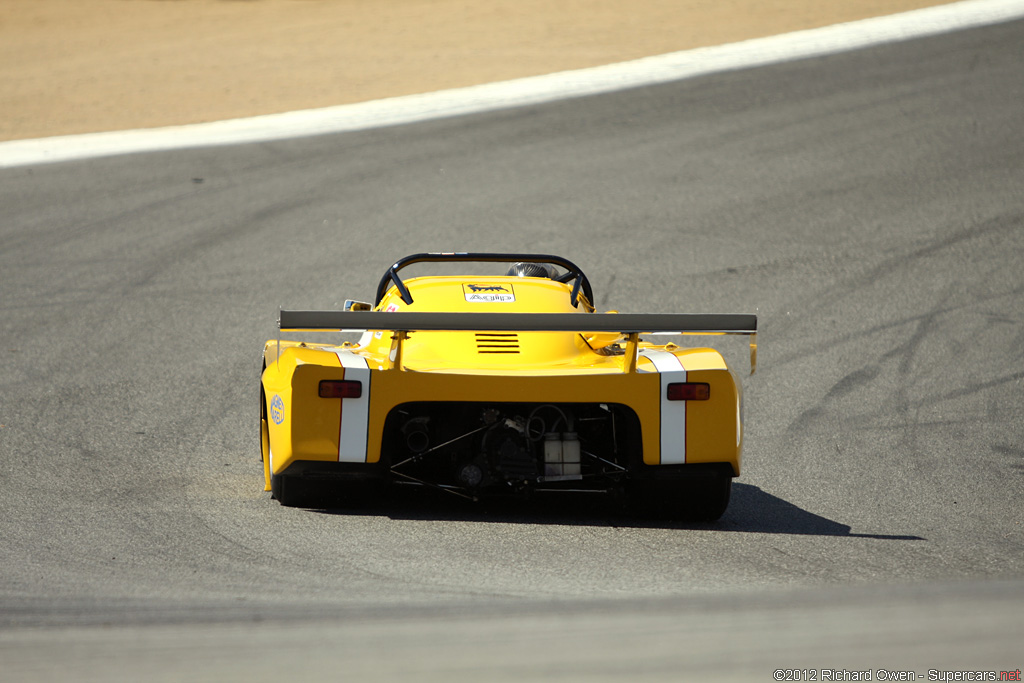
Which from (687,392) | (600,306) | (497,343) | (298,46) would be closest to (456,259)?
(497,343)

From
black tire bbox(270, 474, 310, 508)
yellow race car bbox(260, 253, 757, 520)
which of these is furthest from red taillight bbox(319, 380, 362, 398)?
black tire bbox(270, 474, 310, 508)

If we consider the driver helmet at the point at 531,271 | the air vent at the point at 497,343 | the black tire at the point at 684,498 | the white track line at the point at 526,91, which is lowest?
the black tire at the point at 684,498

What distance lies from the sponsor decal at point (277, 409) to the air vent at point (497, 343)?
108 cm

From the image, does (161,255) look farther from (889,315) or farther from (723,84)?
(723,84)

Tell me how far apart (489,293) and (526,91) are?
12944mm

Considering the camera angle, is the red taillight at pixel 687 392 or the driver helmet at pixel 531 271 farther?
the driver helmet at pixel 531 271

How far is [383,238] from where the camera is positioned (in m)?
13.5

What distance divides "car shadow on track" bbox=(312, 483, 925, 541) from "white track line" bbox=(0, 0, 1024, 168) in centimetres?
1203

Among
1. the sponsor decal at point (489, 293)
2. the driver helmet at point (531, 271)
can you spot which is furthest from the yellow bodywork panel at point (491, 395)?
the driver helmet at point (531, 271)

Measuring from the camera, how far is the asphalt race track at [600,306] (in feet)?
10.9

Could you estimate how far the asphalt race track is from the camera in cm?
334

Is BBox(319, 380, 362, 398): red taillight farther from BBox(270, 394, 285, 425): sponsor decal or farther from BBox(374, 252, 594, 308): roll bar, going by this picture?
BBox(374, 252, 594, 308): roll bar

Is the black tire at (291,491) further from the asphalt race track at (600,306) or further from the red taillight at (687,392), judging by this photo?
the red taillight at (687,392)

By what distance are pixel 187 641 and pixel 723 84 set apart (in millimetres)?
16668
